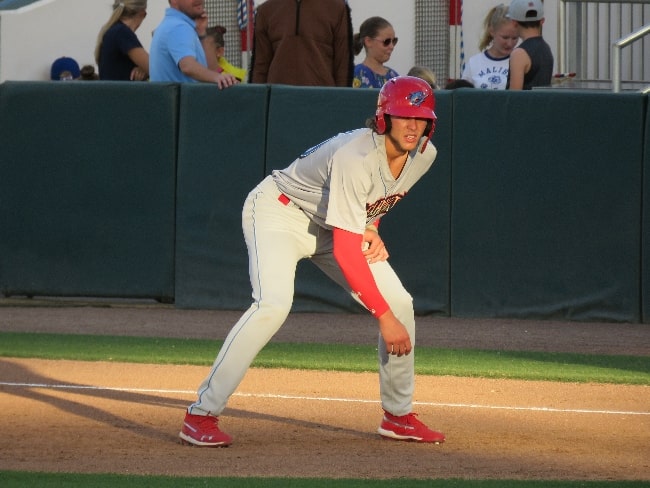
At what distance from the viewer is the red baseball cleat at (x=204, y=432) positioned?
602 cm

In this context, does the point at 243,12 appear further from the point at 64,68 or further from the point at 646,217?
the point at 646,217

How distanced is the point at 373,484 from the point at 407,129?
1538 mm

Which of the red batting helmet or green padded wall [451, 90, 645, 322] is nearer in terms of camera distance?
the red batting helmet

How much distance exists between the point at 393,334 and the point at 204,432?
3.43 feet

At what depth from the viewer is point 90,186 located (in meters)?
11.0

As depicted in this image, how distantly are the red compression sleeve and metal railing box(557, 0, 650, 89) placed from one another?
6082 mm

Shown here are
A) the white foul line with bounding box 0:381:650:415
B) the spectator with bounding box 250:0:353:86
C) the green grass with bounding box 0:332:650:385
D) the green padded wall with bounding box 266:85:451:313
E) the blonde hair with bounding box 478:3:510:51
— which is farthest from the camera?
the blonde hair with bounding box 478:3:510:51

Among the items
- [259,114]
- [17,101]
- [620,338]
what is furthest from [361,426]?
[17,101]

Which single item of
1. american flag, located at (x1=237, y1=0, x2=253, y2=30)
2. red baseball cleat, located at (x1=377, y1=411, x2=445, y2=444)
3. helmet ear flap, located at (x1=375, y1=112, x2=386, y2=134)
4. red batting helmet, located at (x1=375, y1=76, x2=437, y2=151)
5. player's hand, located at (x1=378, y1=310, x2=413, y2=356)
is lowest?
red baseball cleat, located at (x1=377, y1=411, x2=445, y2=444)

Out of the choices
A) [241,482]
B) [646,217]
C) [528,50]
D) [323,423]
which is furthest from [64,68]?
[241,482]

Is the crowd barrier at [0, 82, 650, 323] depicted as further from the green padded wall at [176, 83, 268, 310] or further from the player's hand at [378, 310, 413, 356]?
the player's hand at [378, 310, 413, 356]

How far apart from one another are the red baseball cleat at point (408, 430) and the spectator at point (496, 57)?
19.0 feet

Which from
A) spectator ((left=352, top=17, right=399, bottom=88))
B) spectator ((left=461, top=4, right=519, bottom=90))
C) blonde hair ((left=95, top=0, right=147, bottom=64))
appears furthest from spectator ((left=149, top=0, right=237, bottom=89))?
spectator ((left=461, top=4, right=519, bottom=90))

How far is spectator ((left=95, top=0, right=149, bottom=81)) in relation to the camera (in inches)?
422
